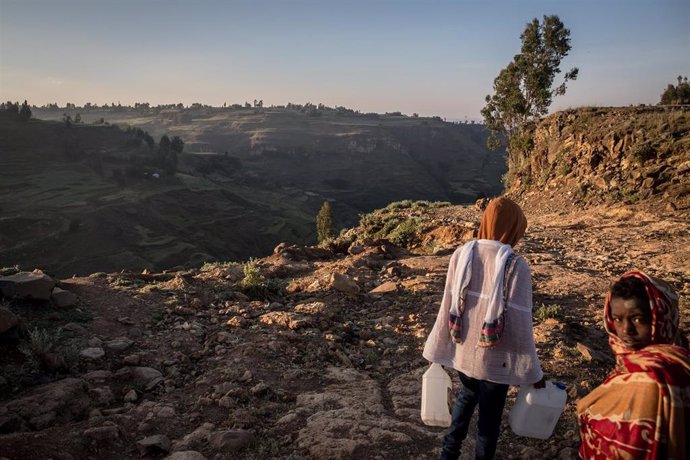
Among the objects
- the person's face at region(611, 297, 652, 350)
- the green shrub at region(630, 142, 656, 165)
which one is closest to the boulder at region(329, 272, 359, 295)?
the person's face at region(611, 297, 652, 350)

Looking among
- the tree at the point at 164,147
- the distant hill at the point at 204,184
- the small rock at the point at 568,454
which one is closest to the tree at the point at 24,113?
the distant hill at the point at 204,184

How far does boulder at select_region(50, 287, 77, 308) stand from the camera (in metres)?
Answer: 5.50

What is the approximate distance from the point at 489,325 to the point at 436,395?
0.66 m

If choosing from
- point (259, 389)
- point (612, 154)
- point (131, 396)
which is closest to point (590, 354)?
point (259, 389)

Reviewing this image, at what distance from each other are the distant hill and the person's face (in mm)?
46040

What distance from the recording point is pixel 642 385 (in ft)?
5.37

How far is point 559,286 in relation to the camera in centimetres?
661

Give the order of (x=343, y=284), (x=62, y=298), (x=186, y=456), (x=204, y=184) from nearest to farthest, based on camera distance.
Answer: (x=186, y=456), (x=62, y=298), (x=343, y=284), (x=204, y=184)

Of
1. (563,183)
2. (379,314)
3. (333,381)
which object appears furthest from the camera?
(563,183)

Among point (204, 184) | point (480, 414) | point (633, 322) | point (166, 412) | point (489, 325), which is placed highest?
point (633, 322)

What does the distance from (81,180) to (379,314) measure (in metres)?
66.1

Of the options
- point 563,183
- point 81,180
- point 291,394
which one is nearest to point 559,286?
point 291,394

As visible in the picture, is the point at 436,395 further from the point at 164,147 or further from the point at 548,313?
the point at 164,147

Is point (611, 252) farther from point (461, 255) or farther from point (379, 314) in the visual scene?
point (461, 255)
